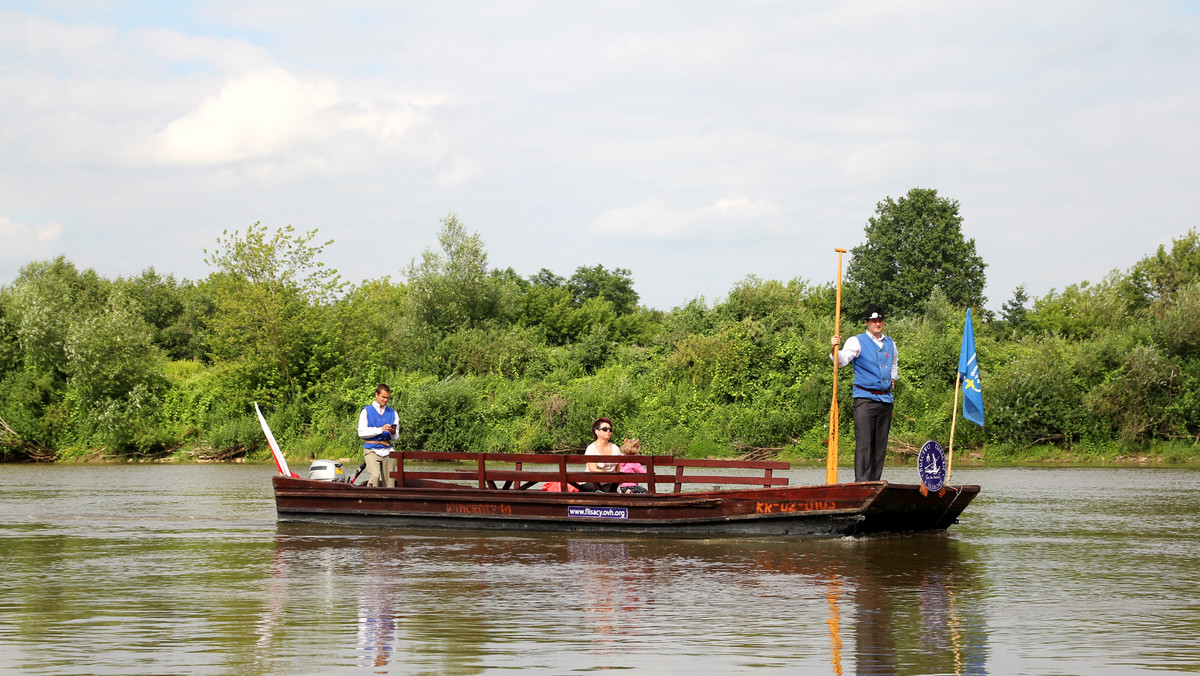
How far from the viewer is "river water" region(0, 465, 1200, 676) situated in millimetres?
6539

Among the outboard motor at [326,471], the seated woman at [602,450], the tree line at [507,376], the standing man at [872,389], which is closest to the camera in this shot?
the standing man at [872,389]

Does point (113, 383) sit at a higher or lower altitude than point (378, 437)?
higher

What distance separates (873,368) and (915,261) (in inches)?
1847

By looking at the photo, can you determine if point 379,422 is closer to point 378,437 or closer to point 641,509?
point 378,437

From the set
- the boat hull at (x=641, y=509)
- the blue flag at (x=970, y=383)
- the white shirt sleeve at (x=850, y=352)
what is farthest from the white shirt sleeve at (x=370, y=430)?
the blue flag at (x=970, y=383)

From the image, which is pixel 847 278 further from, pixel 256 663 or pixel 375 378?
pixel 256 663

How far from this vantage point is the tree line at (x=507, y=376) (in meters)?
32.5

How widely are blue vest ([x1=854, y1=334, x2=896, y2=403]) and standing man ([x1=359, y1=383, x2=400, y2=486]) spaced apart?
249 inches

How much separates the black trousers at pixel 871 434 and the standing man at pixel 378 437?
6.26 m

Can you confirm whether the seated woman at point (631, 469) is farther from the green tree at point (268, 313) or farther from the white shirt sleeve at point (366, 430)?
the green tree at point (268, 313)

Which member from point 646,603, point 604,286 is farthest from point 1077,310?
point 646,603

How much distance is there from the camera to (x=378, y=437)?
49.4 ft

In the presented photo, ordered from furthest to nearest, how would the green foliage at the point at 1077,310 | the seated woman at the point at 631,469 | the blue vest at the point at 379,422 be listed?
the green foliage at the point at 1077,310 → the blue vest at the point at 379,422 → the seated woman at the point at 631,469

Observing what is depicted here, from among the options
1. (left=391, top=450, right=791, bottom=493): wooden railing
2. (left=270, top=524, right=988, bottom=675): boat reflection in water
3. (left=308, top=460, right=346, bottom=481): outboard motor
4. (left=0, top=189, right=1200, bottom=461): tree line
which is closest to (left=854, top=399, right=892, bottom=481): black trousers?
(left=270, top=524, right=988, bottom=675): boat reflection in water
